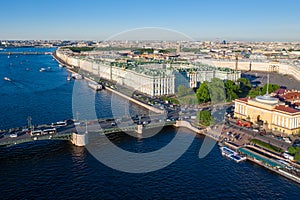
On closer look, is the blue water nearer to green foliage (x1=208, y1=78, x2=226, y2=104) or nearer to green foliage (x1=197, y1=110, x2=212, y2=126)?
green foliage (x1=197, y1=110, x2=212, y2=126)

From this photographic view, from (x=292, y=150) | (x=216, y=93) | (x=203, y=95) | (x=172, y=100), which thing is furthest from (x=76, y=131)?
(x=216, y=93)

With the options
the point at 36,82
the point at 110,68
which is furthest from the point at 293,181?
the point at 36,82

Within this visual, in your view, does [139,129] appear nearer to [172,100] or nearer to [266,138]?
[266,138]

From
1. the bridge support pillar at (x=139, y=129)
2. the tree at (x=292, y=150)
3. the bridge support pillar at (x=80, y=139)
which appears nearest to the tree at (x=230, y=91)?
the bridge support pillar at (x=139, y=129)

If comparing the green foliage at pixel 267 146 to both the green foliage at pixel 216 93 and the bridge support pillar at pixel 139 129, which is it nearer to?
the bridge support pillar at pixel 139 129

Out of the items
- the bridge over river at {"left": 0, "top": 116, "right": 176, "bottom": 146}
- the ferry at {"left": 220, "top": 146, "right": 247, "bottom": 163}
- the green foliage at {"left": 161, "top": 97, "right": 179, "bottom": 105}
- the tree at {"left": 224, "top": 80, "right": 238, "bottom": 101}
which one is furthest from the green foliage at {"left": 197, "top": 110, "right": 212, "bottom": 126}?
the tree at {"left": 224, "top": 80, "right": 238, "bottom": 101}

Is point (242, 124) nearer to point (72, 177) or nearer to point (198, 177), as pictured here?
point (198, 177)
